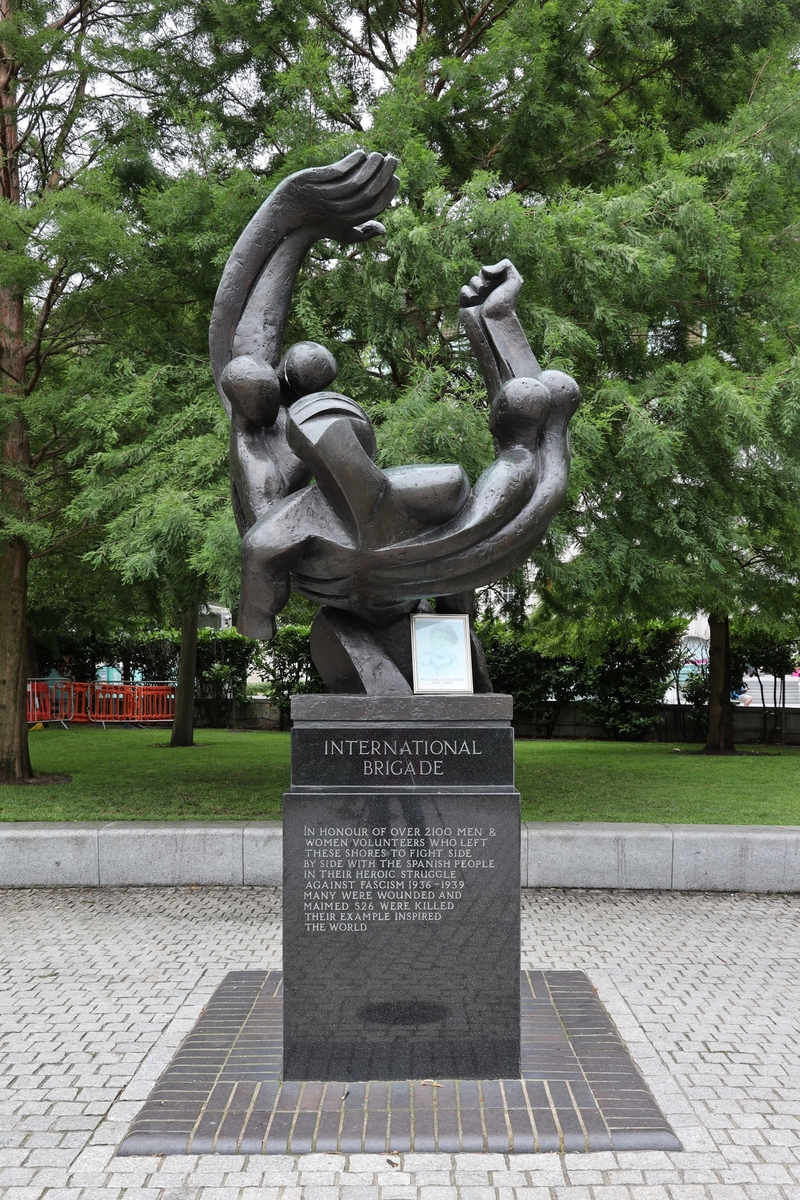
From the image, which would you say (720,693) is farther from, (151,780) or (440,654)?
(440,654)

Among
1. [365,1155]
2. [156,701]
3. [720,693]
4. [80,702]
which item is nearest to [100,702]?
[80,702]

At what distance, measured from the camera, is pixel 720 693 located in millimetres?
16766

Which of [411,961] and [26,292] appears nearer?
[411,961]

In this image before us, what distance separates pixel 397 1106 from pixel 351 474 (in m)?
2.55

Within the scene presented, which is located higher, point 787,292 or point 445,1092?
point 787,292

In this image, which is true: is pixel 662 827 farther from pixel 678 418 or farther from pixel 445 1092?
pixel 445 1092

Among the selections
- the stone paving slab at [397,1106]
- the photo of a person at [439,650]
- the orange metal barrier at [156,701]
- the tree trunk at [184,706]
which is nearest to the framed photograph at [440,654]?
the photo of a person at [439,650]

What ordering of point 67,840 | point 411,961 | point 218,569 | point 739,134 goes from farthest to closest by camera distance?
point 739,134 < point 67,840 < point 218,569 < point 411,961

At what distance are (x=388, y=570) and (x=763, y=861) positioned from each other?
5.00 metres

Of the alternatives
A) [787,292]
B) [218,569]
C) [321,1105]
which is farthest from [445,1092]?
[787,292]

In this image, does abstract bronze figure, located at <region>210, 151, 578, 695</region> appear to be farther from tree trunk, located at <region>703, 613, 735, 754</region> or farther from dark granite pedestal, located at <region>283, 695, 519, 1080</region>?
tree trunk, located at <region>703, 613, 735, 754</region>

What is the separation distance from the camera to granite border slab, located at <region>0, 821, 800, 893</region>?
8.14 m

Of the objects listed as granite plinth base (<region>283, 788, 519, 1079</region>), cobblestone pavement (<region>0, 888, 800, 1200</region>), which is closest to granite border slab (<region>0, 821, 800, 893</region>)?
cobblestone pavement (<region>0, 888, 800, 1200</region>)

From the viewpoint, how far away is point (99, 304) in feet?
31.8
